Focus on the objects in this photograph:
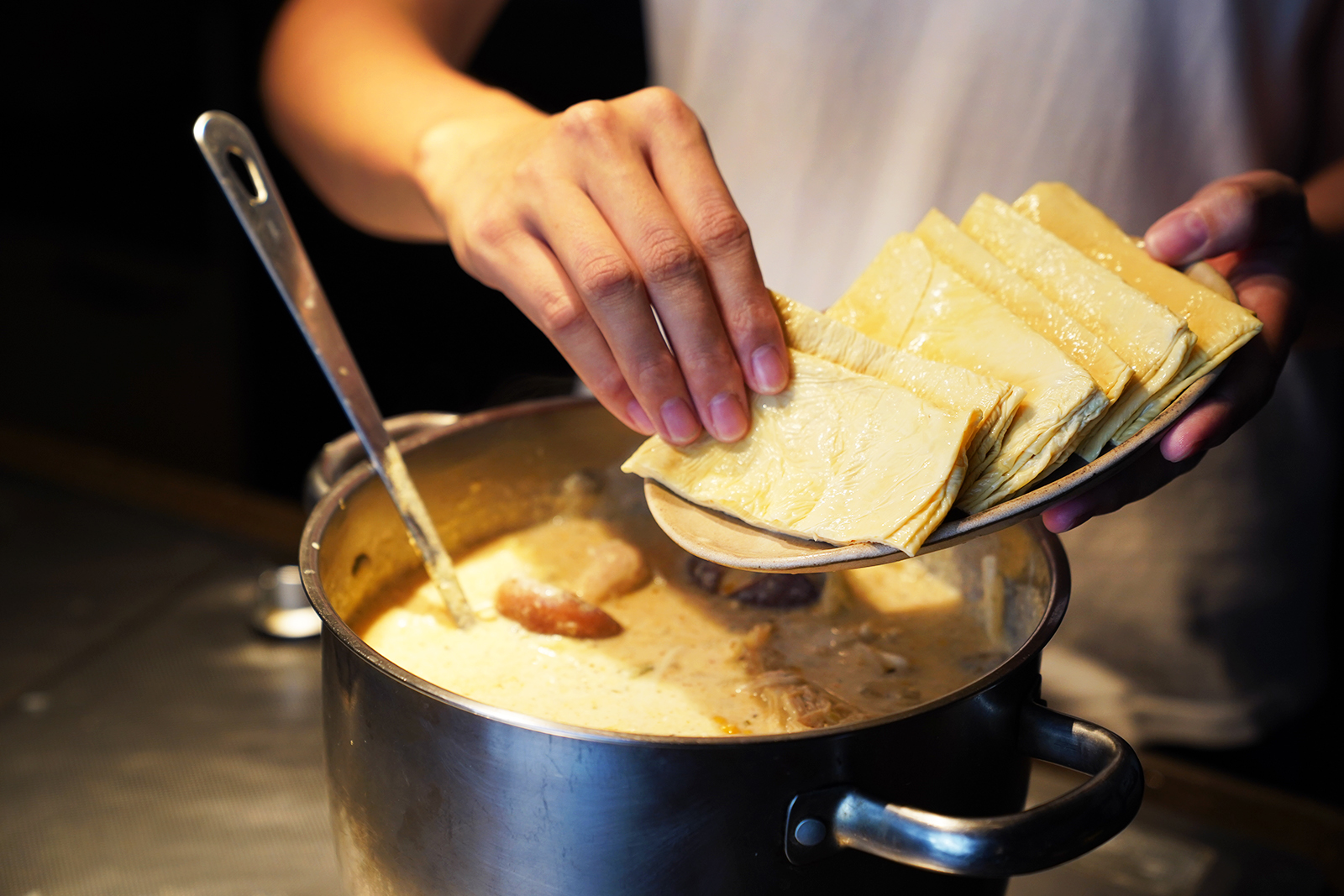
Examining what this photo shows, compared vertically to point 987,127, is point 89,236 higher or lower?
lower

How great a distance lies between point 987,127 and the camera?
1.36 metres

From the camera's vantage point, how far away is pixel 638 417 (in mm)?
870

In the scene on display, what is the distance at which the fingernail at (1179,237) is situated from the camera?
3.05 feet

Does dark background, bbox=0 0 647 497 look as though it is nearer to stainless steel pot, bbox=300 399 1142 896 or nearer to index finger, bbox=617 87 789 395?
index finger, bbox=617 87 789 395

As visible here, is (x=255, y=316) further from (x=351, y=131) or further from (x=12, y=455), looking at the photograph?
(x=351, y=131)

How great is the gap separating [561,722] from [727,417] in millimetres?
267

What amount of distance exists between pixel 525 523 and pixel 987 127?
77 cm

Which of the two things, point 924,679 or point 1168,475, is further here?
point 924,679

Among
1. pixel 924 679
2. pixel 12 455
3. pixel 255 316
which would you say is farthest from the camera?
pixel 255 316

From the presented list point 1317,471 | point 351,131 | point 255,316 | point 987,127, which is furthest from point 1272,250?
point 255,316

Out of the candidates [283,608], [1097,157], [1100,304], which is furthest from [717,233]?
[283,608]

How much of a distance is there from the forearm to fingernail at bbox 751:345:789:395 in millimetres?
404

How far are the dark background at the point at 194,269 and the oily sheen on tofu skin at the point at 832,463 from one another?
1.82m

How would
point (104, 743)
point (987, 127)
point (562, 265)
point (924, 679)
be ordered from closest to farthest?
point (562, 265) < point (924, 679) < point (104, 743) < point (987, 127)
